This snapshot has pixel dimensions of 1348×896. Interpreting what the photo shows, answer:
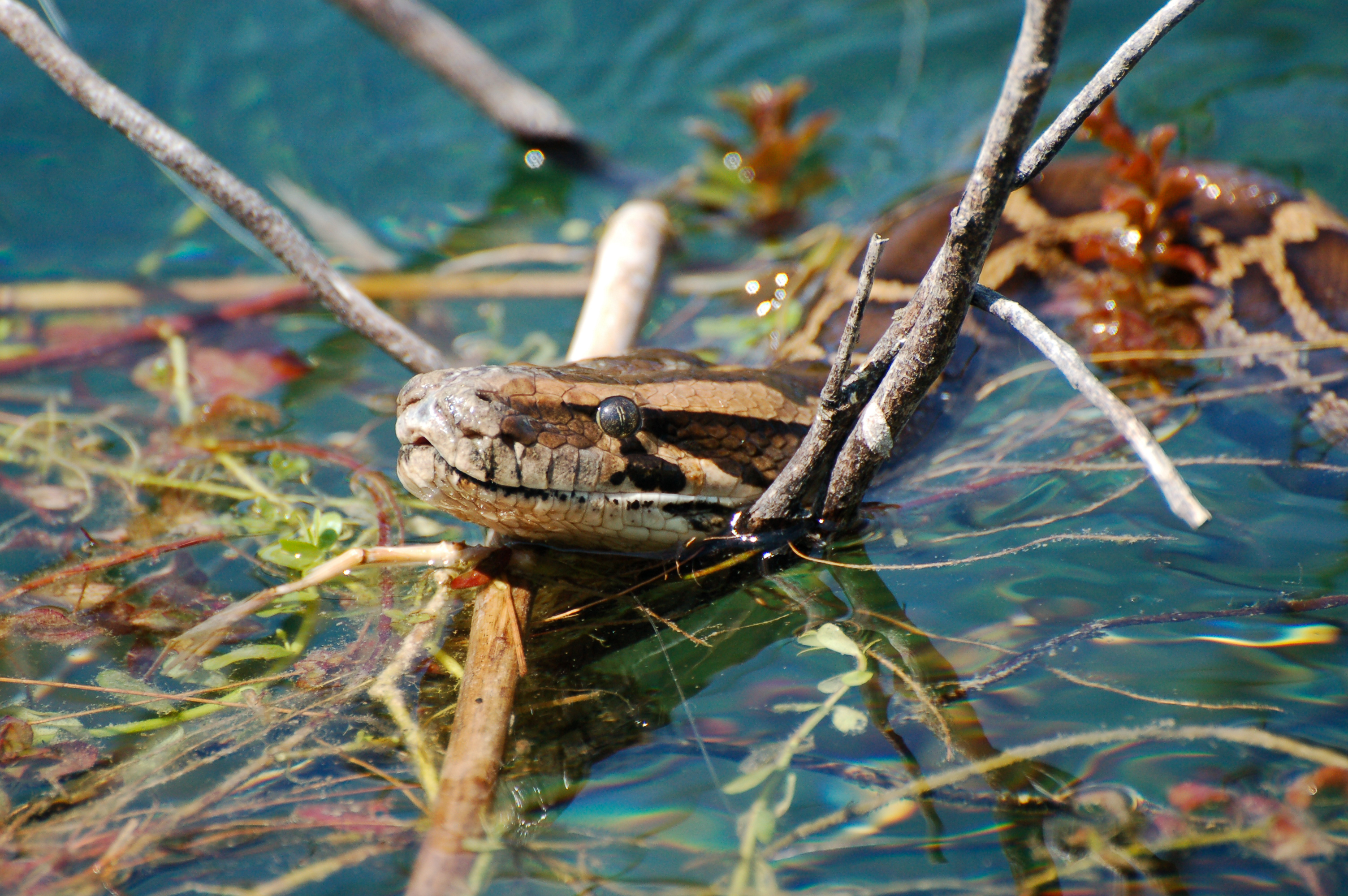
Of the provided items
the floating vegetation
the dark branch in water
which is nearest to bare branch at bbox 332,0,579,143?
the dark branch in water

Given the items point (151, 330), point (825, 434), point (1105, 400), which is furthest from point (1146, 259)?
point (151, 330)

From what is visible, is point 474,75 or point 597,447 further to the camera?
point 474,75

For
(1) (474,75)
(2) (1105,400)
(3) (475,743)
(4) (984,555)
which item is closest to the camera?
(2) (1105,400)

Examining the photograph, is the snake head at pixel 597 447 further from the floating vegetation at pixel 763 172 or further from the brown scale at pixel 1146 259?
the floating vegetation at pixel 763 172

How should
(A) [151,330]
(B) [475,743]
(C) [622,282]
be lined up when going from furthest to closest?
1. (A) [151,330]
2. (C) [622,282]
3. (B) [475,743]

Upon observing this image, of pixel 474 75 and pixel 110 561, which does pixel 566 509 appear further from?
pixel 474 75

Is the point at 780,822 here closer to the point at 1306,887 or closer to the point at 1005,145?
the point at 1306,887

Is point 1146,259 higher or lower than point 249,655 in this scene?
higher
